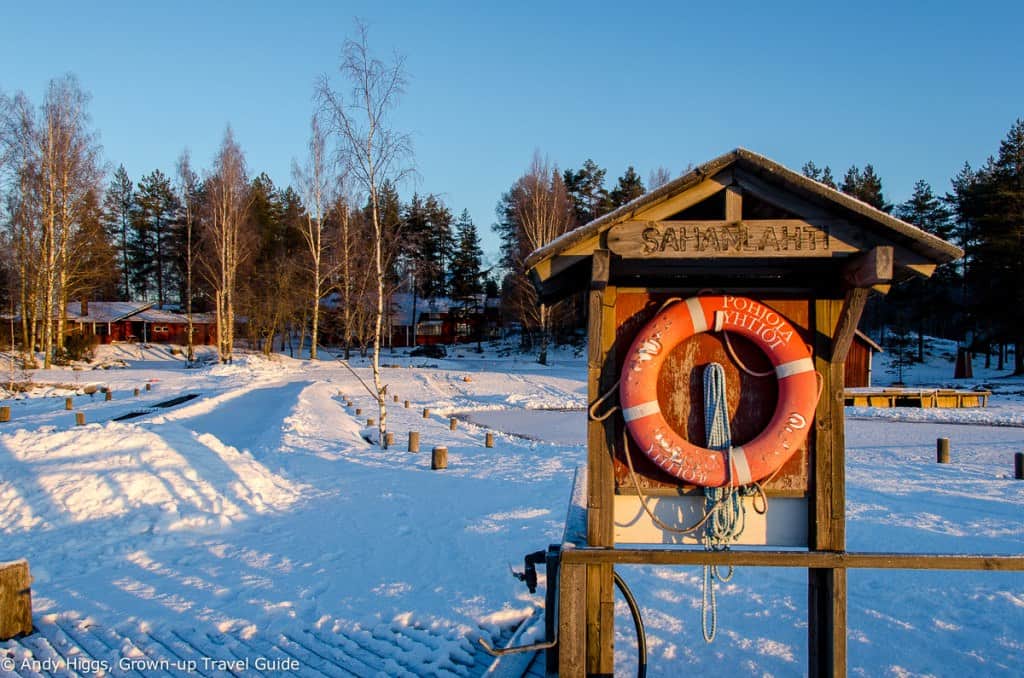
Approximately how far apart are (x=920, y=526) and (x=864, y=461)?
15.2 feet

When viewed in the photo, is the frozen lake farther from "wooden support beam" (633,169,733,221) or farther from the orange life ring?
"wooden support beam" (633,169,733,221)

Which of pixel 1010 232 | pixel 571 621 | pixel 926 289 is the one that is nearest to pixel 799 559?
pixel 571 621

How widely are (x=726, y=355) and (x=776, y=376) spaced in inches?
10.1

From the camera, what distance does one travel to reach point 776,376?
3197mm

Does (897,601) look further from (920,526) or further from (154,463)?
(154,463)

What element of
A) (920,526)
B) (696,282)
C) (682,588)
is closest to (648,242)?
(696,282)

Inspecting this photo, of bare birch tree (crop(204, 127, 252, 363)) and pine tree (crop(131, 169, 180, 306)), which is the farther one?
pine tree (crop(131, 169, 180, 306))

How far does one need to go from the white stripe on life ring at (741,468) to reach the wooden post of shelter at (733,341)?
157mm

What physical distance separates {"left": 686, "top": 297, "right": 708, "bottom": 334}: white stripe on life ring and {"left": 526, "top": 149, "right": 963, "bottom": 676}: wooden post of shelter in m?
0.12

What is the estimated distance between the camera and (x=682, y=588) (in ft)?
17.9

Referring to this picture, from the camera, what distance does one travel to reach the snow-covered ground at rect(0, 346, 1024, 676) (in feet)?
14.0

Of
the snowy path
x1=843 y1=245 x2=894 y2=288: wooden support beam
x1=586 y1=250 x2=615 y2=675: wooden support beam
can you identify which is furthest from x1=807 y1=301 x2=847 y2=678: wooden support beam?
the snowy path

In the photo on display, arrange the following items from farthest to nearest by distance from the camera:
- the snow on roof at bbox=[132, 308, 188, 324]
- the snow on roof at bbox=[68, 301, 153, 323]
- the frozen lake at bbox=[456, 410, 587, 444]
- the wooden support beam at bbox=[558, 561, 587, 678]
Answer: the snow on roof at bbox=[132, 308, 188, 324] → the snow on roof at bbox=[68, 301, 153, 323] → the frozen lake at bbox=[456, 410, 587, 444] → the wooden support beam at bbox=[558, 561, 587, 678]

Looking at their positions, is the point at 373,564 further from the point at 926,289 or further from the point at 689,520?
the point at 926,289
